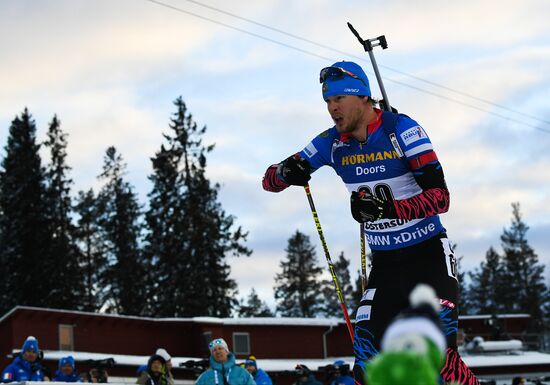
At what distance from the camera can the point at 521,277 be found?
86.6 meters

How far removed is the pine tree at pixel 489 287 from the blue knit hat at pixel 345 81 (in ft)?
267

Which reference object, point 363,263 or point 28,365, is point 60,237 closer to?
point 28,365

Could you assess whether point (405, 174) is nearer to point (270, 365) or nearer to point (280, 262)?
point (270, 365)

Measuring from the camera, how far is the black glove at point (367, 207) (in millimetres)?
4867

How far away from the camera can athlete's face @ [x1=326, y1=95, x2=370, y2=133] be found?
18.8ft

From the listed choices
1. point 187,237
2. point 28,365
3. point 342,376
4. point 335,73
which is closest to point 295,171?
point 335,73

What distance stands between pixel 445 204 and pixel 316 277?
257ft

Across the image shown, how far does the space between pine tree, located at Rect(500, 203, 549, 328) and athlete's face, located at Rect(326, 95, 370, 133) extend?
8027cm

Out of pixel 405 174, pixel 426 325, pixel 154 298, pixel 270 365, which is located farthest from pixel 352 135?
pixel 154 298

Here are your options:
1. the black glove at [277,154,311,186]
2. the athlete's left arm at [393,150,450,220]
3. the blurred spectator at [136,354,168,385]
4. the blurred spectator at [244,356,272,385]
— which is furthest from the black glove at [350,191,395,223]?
the blurred spectator at [244,356,272,385]

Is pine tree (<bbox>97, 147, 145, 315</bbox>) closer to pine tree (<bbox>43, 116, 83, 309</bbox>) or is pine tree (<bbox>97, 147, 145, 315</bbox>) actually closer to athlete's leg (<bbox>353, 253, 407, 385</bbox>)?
pine tree (<bbox>43, 116, 83, 309</bbox>)

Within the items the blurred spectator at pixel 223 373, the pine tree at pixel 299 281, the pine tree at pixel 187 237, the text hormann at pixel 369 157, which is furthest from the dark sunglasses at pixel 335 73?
the pine tree at pixel 299 281

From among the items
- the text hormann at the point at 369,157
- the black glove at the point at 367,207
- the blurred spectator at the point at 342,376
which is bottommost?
the blurred spectator at the point at 342,376

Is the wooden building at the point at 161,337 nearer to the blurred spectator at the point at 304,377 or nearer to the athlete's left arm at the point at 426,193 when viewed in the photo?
the blurred spectator at the point at 304,377
